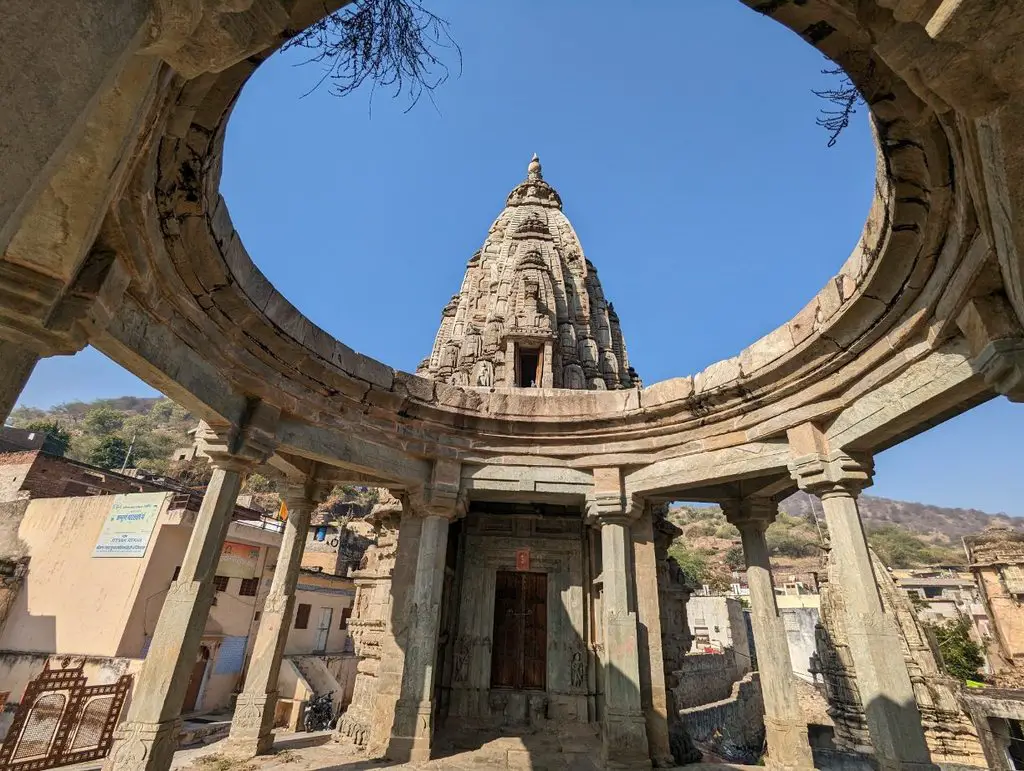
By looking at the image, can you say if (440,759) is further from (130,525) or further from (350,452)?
(130,525)

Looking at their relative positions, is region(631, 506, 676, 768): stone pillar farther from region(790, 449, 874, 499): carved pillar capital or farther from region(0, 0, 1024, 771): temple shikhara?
region(790, 449, 874, 499): carved pillar capital

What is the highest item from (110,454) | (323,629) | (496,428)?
(110,454)

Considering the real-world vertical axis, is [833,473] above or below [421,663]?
above

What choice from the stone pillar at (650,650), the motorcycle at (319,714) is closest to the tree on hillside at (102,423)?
the motorcycle at (319,714)

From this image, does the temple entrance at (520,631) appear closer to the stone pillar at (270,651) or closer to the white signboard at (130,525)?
the stone pillar at (270,651)

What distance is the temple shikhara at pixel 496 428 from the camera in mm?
2314

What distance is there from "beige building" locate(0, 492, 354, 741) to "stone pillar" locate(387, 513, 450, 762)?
38.8 feet

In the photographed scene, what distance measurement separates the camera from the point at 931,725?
1251cm

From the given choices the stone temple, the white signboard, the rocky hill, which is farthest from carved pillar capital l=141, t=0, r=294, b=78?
the rocky hill

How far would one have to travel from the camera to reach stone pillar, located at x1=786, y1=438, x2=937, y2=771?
16.5ft

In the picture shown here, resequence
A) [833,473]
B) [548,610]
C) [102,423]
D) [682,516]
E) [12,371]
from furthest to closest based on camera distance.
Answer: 1. [682,516]
2. [102,423]
3. [548,610]
4. [833,473]
5. [12,371]

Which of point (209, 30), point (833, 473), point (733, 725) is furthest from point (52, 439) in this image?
point (833, 473)

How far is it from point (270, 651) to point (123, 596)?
40.6 feet

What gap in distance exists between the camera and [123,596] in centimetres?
1619
